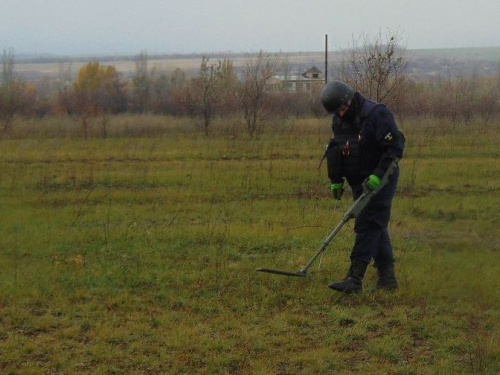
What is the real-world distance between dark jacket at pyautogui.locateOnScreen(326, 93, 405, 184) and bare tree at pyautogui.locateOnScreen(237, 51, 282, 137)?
18.2 metres

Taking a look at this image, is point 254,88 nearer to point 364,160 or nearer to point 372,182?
point 364,160

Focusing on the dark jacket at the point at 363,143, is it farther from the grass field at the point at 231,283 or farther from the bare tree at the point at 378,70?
the bare tree at the point at 378,70

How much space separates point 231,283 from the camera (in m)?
6.22

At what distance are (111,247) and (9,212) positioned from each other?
3153 millimetres

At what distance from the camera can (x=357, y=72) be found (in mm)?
15727

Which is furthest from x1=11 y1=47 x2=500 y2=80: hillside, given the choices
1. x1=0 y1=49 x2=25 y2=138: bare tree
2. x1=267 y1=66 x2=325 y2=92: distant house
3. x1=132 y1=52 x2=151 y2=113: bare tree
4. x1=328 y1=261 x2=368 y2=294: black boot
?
x1=328 y1=261 x2=368 y2=294: black boot

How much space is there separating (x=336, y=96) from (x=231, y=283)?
205 cm

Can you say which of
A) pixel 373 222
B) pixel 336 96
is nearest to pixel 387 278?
pixel 373 222

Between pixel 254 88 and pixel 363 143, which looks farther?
pixel 254 88

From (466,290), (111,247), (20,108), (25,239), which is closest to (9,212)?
(25,239)

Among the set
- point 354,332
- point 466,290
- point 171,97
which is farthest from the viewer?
point 171,97

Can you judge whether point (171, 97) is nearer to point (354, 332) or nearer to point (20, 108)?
point (20, 108)

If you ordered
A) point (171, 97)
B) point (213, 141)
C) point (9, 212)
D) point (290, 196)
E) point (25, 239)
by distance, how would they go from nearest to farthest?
point (25, 239)
point (9, 212)
point (290, 196)
point (213, 141)
point (171, 97)

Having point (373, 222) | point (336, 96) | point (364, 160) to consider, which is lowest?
point (373, 222)
